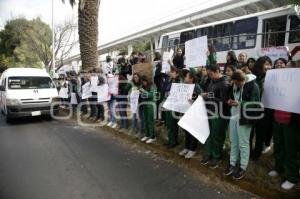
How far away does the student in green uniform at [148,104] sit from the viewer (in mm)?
8023

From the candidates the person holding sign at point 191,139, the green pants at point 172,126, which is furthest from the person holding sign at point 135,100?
the person holding sign at point 191,139

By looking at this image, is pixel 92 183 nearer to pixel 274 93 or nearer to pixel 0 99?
pixel 274 93

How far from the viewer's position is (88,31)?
581 inches

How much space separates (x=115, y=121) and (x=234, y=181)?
6.05 metres

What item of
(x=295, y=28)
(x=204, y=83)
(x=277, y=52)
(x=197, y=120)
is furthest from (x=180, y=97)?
(x=295, y=28)

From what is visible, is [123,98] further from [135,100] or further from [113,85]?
[135,100]

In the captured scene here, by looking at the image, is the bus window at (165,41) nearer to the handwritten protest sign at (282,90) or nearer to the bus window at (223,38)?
the bus window at (223,38)

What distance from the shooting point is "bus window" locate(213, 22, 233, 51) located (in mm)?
14355

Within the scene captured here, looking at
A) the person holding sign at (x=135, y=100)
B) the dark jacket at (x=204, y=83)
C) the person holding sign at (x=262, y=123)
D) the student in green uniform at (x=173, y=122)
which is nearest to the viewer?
the person holding sign at (x=262, y=123)

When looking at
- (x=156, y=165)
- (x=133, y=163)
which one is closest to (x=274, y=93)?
(x=156, y=165)

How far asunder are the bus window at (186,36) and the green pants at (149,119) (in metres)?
9.71

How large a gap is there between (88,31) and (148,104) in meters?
7.97

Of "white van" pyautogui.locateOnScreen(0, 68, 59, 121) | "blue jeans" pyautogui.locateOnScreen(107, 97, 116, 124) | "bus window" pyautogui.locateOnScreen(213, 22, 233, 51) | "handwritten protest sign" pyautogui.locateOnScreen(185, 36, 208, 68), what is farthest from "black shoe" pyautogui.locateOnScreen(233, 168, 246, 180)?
"bus window" pyautogui.locateOnScreen(213, 22, 233, 51)

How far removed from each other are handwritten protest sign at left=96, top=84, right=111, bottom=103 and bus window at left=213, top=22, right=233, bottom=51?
19.5ft
